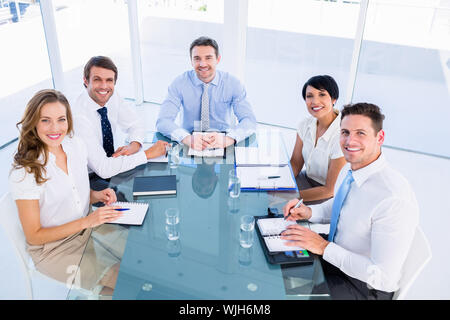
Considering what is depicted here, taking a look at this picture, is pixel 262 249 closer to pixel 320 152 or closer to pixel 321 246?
pixel 321 246

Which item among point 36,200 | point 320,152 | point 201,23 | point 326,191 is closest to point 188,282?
point 36,200

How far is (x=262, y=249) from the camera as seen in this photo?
1.62 m

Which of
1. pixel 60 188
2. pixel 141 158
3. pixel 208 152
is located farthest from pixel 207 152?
pixel 60 188

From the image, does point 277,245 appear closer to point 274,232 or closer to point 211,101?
point 274,232

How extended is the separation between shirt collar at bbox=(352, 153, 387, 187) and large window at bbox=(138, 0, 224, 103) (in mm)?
3092

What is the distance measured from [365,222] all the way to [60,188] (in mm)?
1418

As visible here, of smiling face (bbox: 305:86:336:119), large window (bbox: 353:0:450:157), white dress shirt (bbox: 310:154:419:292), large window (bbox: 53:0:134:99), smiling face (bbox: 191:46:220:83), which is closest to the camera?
white dress shirt (bbox: 310:154:419:292)

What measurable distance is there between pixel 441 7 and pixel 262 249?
334 centimetres

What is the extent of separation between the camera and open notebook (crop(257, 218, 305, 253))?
1611 mm

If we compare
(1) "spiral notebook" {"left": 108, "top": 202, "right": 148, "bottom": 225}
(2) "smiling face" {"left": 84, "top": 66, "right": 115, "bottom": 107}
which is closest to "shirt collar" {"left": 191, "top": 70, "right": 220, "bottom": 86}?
(2) "smiling face" {"left": 84, "top": 66, "right": 115, "bottom": 107}

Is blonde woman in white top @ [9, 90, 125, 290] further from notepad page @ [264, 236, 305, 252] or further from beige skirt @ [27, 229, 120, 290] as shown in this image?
notepad page @ [264, 236, 305, 252]

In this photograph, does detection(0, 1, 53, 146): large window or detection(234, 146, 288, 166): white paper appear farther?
detection(0, 1, 53, 146): large window

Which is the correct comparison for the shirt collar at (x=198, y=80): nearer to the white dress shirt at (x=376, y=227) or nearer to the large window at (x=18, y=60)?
the white dress shirt at (x=376, y=227)

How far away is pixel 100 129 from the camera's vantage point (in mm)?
2643
